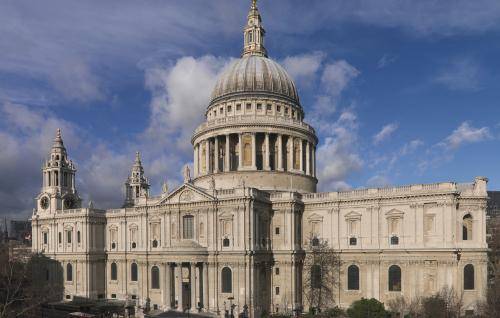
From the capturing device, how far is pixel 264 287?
5931cm

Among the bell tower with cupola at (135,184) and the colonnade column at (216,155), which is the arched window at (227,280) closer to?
the colonnade column at (216,155)

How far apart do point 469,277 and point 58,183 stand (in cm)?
6826

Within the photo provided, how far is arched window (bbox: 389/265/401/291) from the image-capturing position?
179ft

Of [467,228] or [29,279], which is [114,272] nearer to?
[29,279]

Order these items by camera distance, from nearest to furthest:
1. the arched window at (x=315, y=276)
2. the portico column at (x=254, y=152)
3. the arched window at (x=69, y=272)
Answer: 1. the arched window at (x=315, y=276)
2. the portico column at (x=254, y=152)
3. the arched window at (x=69, y=272)

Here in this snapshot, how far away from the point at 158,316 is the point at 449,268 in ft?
121

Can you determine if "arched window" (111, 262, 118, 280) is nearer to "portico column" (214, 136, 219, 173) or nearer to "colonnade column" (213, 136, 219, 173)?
"colonnade column" (213, 136, 219, 173)

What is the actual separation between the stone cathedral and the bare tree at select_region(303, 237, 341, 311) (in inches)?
42.1

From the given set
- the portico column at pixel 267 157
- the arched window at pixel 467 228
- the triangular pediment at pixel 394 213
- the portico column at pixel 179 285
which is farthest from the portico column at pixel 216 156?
the arched window at pixel 467 228

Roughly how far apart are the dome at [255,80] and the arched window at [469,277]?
38623mm

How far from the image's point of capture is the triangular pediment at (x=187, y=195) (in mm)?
60469

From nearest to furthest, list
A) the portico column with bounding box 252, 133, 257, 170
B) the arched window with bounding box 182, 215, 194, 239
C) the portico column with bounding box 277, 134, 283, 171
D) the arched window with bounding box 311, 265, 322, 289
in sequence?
the arched window with bounding box 311, 265, 322, 289
the arched window with bounding box 182, 215, 194, 239
the portico column with bounding box 252, 133, 257, 170
the portico column with bounding box 277, 134, 283, 171

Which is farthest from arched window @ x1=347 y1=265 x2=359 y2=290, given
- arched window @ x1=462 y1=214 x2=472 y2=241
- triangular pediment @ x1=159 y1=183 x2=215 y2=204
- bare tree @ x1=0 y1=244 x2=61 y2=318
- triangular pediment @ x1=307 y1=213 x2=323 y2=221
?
bare tree @ x1=0 y1=244 x2=61 y2=318

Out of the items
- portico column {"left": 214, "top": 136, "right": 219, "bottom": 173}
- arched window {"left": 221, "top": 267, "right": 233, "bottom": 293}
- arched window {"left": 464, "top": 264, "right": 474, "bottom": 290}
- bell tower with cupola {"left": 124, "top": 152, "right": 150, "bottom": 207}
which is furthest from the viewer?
bell tower with cupola {"left": 124, "top": 152, "right": 150, "bottom": 207}
